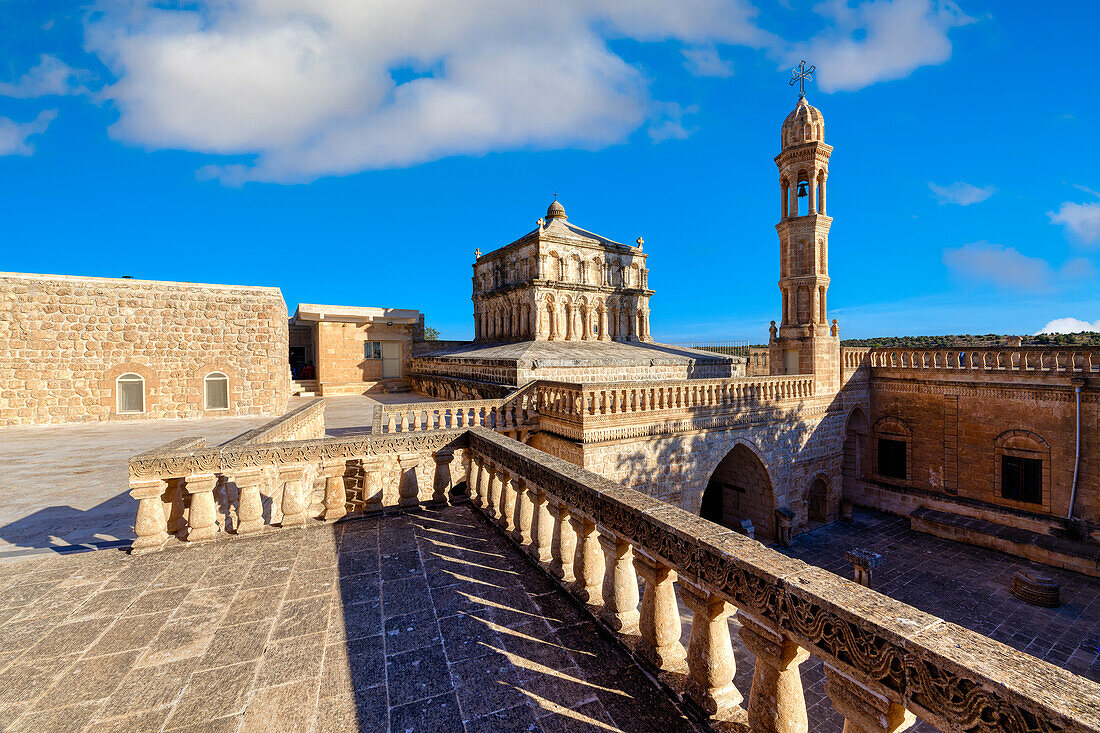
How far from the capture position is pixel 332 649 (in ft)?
8.94

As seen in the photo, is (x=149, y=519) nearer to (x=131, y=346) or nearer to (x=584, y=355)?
(x=131, y=346)

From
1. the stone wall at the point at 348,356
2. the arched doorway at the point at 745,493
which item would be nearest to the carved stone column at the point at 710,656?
the arched doorway at the point at 745,493

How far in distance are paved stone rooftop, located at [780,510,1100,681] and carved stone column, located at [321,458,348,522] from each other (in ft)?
35.1

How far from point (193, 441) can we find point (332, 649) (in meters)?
3.54

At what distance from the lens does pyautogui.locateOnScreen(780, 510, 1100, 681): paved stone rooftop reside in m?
9.09

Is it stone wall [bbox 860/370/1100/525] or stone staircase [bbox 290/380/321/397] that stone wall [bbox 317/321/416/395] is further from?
stone wall [bbox 860/370/1100/525]

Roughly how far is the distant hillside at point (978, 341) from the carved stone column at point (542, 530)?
57.1 feet

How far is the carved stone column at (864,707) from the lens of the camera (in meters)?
1.51

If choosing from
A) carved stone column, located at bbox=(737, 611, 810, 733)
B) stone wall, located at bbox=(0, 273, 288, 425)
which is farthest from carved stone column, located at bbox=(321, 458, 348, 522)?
stone wall, located at bbox=(0, 273, 288, 425)

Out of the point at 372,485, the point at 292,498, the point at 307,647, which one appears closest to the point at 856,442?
the point at 372,485

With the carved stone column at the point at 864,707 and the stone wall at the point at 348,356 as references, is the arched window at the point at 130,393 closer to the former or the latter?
the stone wall at the point at 348,356

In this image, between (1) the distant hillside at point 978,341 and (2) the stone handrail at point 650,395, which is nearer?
(2) the stone handrail at point 650,395

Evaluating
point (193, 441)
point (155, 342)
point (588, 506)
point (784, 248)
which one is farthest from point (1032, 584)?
point (155, 342)

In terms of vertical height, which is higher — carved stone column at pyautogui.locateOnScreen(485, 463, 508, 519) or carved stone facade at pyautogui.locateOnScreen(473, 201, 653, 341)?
carved stone facade at pyautogui.locateOnScreen(473, 201, 653, 341)
